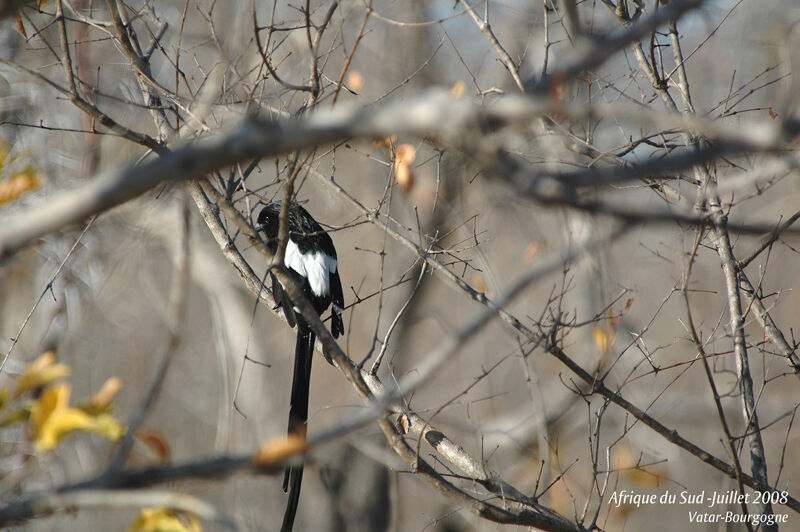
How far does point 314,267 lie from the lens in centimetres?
389

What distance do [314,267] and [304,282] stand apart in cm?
11

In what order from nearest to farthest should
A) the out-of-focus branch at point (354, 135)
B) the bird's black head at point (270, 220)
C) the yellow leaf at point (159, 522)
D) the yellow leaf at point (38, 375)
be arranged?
the out-of-focus branch at point (354, 135) → the yellow leaf at point (38, 375) → the yellow leaf at point (159, 522) → the bird's black head at point (270, 220)

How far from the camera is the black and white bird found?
332 centimetres

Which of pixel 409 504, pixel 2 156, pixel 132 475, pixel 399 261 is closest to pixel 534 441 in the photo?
pixel 399 261

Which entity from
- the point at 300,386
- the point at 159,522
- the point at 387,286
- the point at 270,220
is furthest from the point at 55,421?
the point at 387,286

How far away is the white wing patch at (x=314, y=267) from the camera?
152 inches

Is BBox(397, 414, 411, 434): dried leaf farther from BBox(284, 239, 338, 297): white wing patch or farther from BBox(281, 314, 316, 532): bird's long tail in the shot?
BBox(284, 239, 338, 297): white wing patch

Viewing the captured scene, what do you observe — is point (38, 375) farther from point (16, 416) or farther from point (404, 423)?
point (404, 423)

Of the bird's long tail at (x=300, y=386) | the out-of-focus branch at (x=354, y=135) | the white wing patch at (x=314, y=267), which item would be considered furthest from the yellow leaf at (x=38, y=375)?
the white wing patch at (x=314, y=267)

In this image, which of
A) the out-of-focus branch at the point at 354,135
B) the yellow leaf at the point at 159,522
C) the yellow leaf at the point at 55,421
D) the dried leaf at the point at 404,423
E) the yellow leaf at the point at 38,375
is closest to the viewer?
the out-of-focus branch at the point at 354,135

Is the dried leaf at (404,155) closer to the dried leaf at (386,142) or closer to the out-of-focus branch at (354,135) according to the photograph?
the dried leaf at (386,142)

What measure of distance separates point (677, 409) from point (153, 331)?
7.77 metres

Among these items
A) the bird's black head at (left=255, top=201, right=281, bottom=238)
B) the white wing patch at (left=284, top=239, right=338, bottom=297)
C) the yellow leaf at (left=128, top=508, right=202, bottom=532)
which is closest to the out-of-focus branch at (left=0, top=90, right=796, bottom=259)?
the yellow leaf at (left=128, top=508, right=202, bottom=532)

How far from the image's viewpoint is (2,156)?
284 cm
